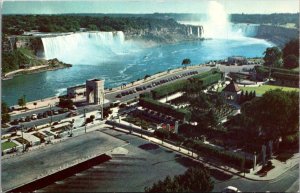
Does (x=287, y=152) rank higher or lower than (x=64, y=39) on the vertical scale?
lower

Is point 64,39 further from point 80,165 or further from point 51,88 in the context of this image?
point 80,165

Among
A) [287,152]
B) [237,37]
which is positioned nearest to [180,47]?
[237,37]

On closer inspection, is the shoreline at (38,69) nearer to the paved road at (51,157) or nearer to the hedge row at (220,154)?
the paved road at (51,157)

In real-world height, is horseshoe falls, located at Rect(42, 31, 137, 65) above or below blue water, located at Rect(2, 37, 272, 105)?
above

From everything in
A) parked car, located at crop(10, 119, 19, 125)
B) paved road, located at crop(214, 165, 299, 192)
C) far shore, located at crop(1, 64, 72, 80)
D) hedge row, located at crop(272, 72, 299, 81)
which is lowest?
paved road, located at crop(214, 165, 299, 192)

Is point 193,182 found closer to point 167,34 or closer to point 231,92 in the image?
point 231,92

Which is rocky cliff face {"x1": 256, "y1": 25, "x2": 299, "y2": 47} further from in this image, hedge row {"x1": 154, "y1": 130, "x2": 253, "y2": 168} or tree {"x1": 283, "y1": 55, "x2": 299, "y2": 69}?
hedge row {"x1": 154, "y1": 130, "x2": 253, "y2": 168}

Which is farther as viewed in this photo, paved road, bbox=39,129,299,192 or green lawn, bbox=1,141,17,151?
green lawn, bbox=1,141,17,151

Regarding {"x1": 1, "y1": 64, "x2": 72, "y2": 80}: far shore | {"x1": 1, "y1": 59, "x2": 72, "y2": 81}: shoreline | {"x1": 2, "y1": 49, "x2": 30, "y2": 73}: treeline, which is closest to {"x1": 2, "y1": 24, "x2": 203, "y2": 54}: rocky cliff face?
{"x1": 2, "y1": 49, "x2": 30, "y2": 73}: treeline
